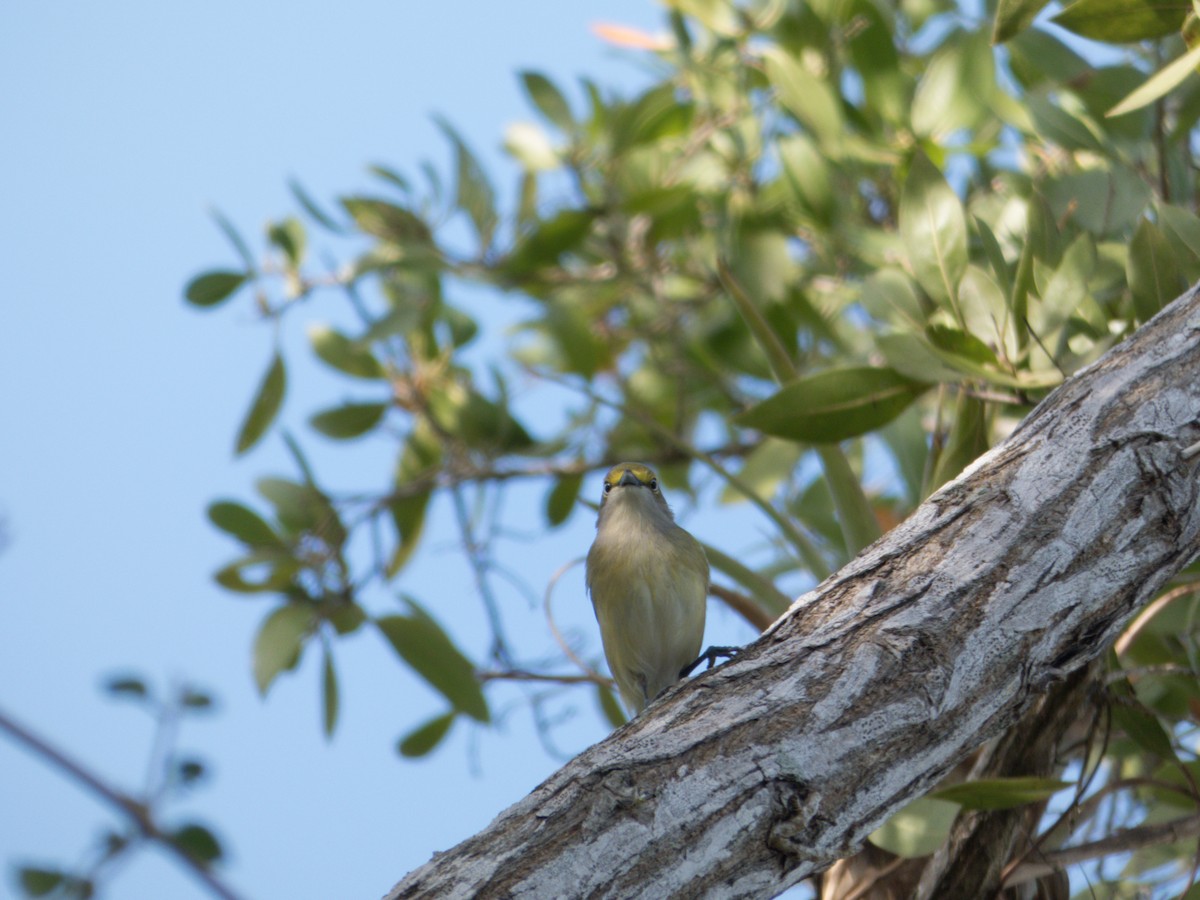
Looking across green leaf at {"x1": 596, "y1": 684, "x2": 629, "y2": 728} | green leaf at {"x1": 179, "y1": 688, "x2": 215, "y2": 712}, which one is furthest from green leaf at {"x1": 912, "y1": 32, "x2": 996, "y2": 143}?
green leaf at {"x1": 179, "y1": 688, "x2": 215, "y2": 712}

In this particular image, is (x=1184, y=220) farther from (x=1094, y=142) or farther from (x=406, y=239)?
(x=406, y=239)

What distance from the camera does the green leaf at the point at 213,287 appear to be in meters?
3.65

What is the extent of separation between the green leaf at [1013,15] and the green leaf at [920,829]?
58.5 inches

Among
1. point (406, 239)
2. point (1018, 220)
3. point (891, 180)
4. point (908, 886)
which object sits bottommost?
point (908, 886)

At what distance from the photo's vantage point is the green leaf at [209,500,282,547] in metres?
3.52

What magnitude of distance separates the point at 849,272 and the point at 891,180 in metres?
0.34

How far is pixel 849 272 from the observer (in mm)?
3955

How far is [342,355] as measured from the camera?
4.00 meters

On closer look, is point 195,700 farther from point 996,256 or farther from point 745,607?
point 996,256

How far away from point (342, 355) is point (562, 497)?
2.97 feet

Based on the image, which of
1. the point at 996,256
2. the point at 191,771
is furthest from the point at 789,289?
the point at 191,771

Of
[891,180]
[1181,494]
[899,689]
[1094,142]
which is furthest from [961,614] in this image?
[891,180]

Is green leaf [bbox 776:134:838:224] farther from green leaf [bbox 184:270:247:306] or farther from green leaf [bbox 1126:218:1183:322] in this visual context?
green leaf [bbox 184:270:247:306]

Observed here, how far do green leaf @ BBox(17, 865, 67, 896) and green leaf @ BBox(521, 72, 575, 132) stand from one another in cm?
263
